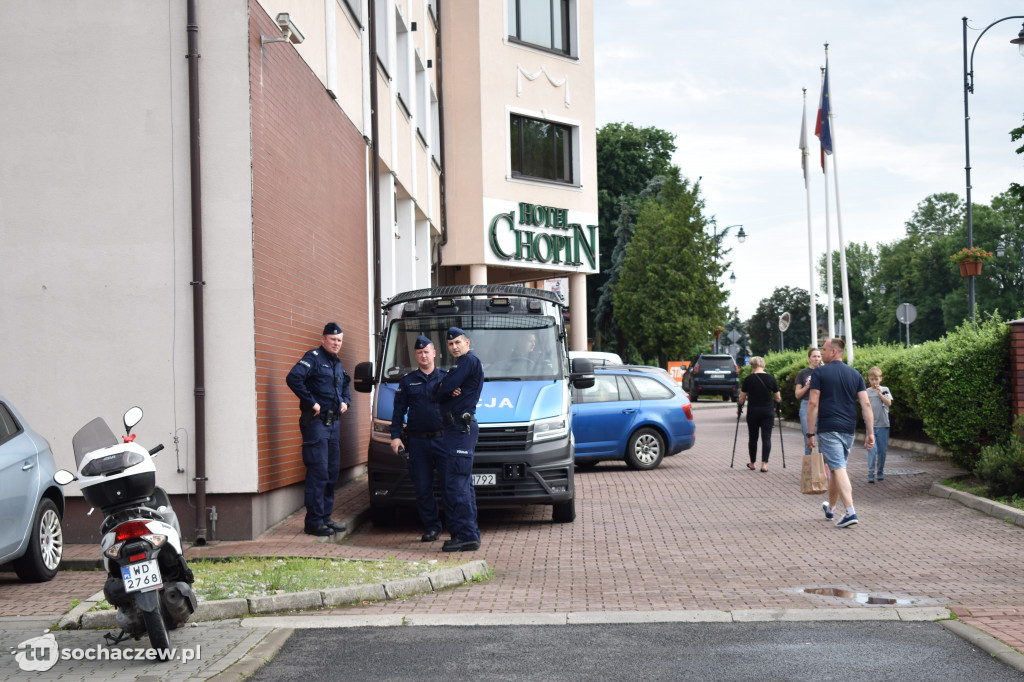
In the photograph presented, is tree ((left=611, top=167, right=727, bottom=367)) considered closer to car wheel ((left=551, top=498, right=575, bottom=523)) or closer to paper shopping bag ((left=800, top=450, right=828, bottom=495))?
paper shopping bag ((left=800, top=450, right=828, bottom=495))

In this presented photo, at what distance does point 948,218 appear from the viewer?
10262 centimetres

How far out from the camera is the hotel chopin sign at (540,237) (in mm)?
28484

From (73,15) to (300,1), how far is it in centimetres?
306

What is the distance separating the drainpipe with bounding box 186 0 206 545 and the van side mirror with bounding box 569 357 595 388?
4058mm

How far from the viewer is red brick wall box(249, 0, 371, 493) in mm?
10664

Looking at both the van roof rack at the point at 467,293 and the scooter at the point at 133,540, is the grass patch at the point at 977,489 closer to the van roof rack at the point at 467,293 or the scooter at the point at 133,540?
the van roof rack at the point at 467,293

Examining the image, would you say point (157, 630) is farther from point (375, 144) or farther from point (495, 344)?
point (375, 144)

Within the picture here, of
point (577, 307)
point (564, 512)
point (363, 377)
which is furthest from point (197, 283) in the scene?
point (577, 307)

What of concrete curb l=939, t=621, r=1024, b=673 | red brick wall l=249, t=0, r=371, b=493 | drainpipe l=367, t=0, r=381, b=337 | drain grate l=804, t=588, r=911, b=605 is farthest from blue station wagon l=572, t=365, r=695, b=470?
concrete curb l=939, t=621, r=1024, b=673

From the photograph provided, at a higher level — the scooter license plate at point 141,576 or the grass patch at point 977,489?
the scooter license plate at point 141,576

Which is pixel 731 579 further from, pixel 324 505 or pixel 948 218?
pixel 948 218

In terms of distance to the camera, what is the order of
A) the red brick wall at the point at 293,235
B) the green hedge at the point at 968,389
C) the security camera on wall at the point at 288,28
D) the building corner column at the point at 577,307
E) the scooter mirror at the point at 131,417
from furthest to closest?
the building corner column at the point at 577,307 < the green hedge at the point at 968,389 < the security camera on wall at the point at 288,28 < the red brick wall at the point at 293,235 < the scooter mirror at the point at 131,417

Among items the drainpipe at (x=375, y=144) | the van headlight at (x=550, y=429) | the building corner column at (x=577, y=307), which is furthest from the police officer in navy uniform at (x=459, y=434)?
the building corner column at (x=577, y=307)

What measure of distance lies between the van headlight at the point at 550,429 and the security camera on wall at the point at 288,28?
4.44 metres
